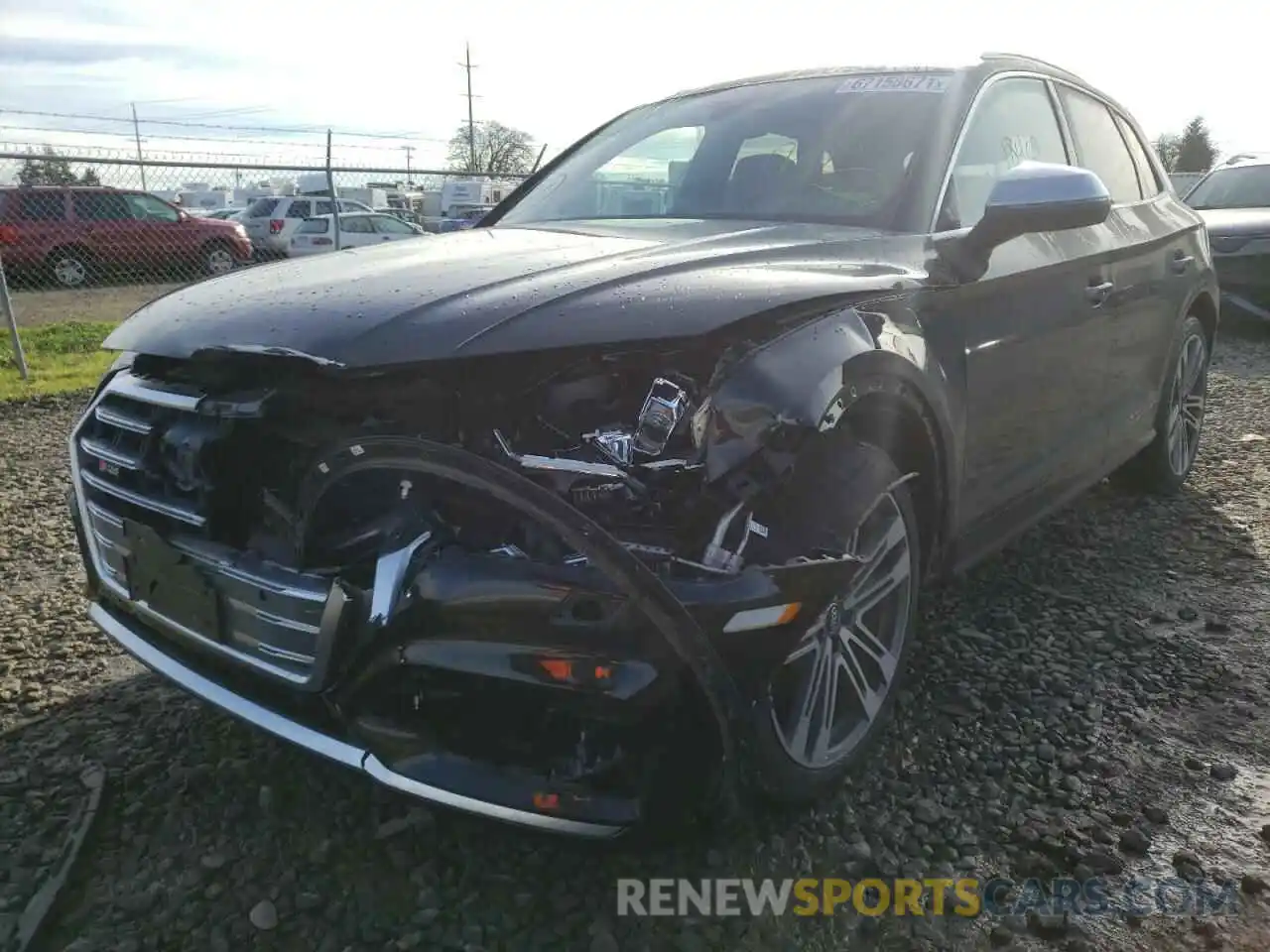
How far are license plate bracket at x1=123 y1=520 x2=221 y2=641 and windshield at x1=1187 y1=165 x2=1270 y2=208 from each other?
35.3 feet

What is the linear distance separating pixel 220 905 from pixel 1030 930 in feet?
5.25

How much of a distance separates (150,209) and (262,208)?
5.49 metres

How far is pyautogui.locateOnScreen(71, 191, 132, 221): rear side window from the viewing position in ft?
45.6

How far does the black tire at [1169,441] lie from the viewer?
425 cm

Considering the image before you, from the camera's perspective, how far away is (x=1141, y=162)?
433cm

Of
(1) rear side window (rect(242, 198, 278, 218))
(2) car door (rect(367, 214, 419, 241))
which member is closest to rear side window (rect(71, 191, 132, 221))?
(2) car door (rect(367, 214, 419, 241))

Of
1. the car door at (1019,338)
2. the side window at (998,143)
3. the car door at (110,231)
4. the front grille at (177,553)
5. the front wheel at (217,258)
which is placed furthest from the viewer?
the front wheel at (217,258)

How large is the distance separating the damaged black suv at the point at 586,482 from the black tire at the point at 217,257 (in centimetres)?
1374

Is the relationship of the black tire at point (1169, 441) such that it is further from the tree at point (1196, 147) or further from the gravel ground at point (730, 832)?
the tree at point (1196, 147)

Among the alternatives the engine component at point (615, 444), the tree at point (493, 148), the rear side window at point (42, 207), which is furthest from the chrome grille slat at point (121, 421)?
the tree at point (493, 148)

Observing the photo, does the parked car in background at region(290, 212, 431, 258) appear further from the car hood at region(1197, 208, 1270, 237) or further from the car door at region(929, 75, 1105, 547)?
the car door at region(929, 75, 1105, 547)

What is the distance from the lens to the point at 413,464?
171 centimetres

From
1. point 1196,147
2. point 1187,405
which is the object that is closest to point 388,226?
point 1187,405

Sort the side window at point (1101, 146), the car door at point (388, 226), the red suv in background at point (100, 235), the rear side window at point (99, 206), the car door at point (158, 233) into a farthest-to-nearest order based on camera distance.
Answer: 1. the car door at point (388, 226)
2. the car door at point (158, 233)
3. the rear side window at point (99, 206)
4. the red suv in background at point (100, 235)
5. the side window at point (1101, 146)
